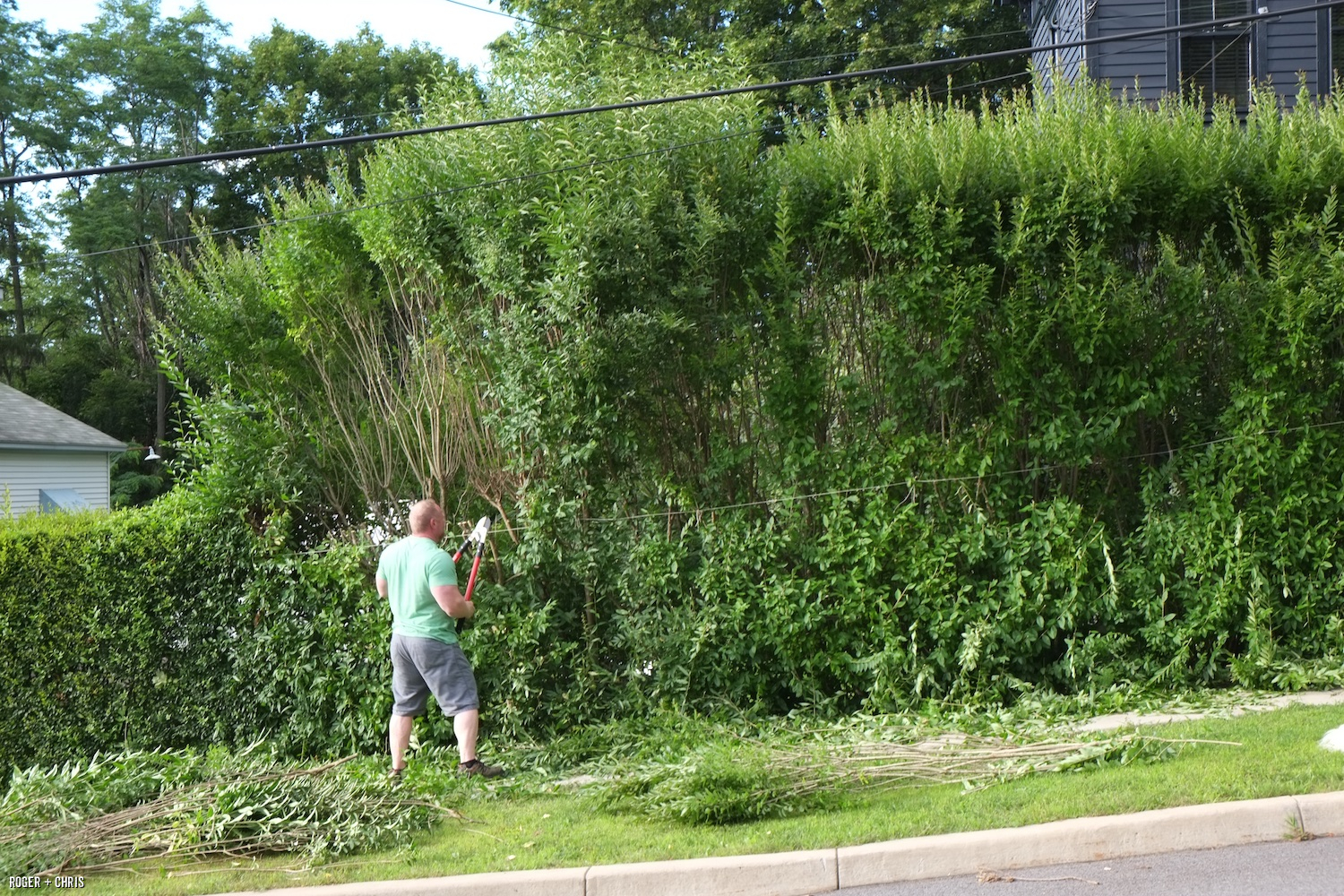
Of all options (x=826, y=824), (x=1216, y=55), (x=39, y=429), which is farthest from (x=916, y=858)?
(x=39, y=429)

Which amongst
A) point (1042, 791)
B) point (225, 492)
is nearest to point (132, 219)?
point (225, 492)

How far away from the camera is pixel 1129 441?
7.56 m

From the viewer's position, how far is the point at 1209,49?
49.0 ft

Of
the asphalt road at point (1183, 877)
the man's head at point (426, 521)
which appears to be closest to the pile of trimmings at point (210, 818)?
the man's head at point (426, 521)

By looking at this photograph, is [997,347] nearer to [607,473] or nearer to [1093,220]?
[1093,220]

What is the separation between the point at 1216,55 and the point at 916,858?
44.8ft

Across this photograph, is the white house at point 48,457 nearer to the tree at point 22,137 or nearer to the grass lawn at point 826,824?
the tree at point 22,137

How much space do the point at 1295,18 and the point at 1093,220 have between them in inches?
394

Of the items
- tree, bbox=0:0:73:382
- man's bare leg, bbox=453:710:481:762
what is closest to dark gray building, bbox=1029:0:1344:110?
man's bare leg, bbox=453:710:481:762

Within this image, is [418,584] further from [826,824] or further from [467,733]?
[826,824]

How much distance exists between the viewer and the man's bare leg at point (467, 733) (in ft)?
21.7

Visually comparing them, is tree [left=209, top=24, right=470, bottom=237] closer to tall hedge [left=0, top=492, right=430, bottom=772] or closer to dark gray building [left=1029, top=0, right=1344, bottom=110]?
dark gray building [left=1029, top=0, right=1344, bottom=110]

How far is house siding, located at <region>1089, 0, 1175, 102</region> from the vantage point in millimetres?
14609

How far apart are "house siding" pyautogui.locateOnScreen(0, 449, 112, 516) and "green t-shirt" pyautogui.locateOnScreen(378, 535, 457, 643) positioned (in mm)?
18478
